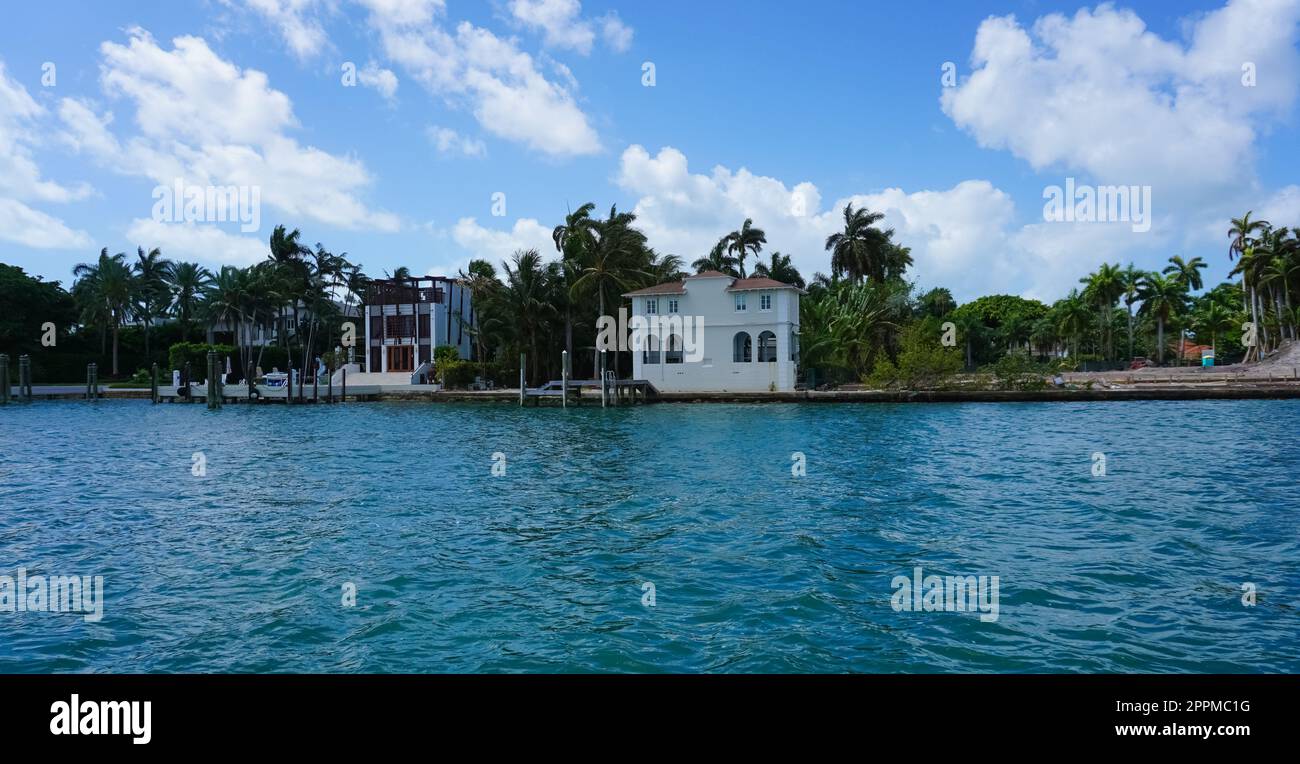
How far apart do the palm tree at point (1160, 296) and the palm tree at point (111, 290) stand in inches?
3929

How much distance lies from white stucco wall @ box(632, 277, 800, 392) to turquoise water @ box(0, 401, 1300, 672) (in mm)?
26479

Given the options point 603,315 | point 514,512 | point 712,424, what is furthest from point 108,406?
point 514,512

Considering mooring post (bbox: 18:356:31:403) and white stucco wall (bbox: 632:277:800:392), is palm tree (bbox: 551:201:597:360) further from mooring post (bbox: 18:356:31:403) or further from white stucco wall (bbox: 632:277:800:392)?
mooring post (bbox: 18:356:31:403)

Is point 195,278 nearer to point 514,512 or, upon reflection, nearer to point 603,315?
point 603,315

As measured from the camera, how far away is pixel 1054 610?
380 inches

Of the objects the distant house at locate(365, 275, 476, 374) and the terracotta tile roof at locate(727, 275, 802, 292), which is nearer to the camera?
the terracotta tile roof at locate(727, 275, 802, 292)

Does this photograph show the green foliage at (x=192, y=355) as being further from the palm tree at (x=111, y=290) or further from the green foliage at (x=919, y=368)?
the green foliage at (x=919, y=368)

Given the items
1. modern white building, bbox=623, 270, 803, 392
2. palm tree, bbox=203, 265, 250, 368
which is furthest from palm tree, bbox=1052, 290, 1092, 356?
palm tree, bbox=203, 265, 250, 368

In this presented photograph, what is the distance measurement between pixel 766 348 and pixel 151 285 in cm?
6447

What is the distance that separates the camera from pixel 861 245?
236ft

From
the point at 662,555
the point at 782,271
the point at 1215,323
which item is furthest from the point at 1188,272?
the point at 662,555

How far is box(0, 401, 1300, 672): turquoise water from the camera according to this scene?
8.61 meters

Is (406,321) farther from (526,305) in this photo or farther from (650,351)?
(650,351)

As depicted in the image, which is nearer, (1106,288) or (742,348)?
(742,348)
